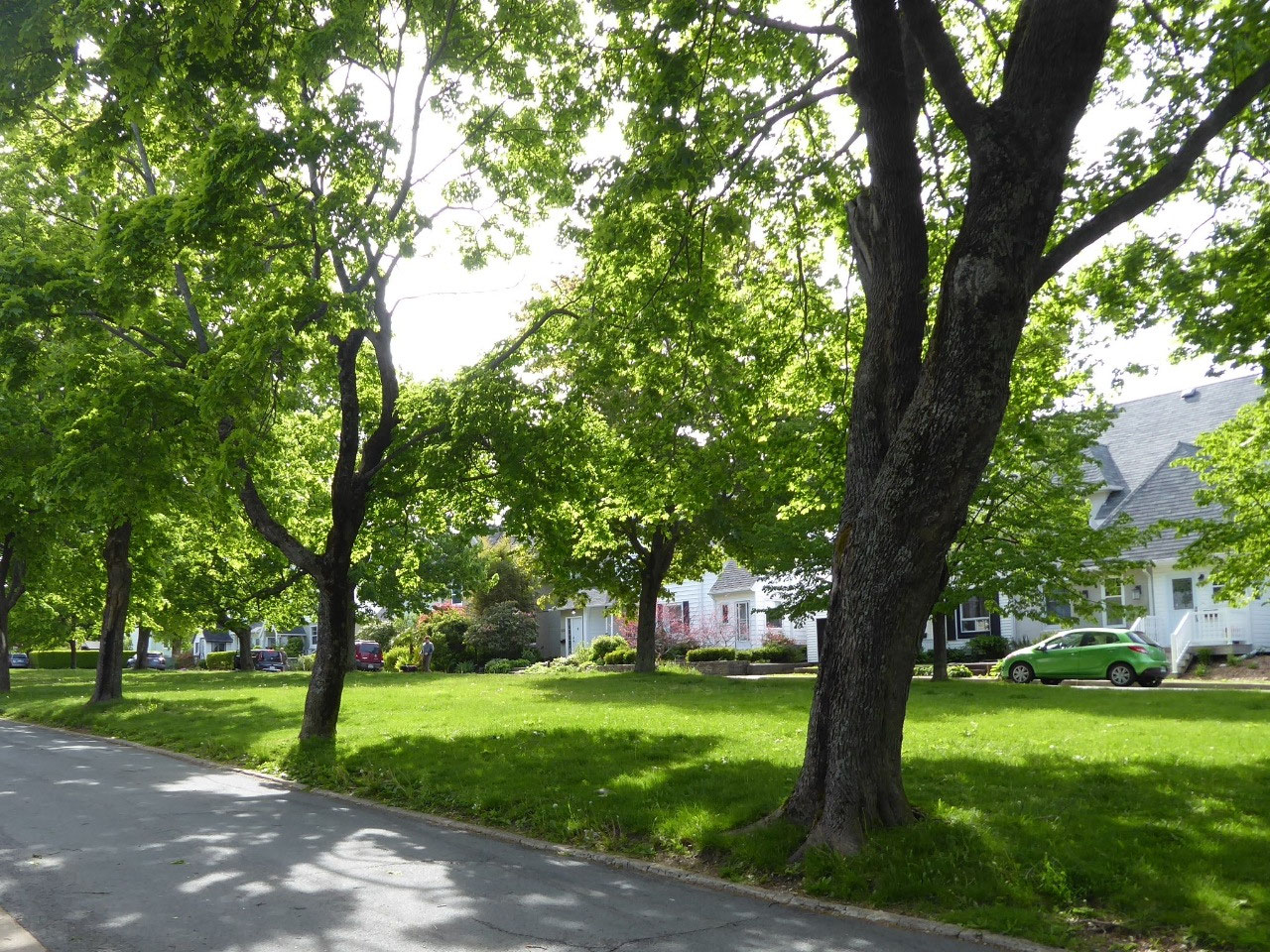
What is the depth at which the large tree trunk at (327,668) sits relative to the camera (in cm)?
1565

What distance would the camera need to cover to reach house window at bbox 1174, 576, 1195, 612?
35719 mm

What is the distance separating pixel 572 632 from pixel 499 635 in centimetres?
1331

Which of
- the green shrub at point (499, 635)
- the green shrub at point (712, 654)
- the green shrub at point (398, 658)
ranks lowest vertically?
the green shrub at point (398, 658)

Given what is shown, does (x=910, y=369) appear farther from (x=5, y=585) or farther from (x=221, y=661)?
(x=221, y=661)

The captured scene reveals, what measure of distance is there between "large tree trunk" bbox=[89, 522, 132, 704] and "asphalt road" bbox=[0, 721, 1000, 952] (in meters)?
14.1

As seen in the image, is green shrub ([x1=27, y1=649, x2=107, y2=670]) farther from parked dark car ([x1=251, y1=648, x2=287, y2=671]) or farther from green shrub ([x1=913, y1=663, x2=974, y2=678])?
green shrub ([x1=913, y1=663, x2=974, y2=678])

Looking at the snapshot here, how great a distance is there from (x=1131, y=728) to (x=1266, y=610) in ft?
69.9

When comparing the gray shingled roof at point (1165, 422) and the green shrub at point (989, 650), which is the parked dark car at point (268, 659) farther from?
the gray shingled roof at point (1165, 422)

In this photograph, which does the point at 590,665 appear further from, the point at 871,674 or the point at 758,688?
the point at 871,674

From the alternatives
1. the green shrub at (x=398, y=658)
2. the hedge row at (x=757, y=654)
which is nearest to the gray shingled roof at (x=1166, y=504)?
the hedge row at (x=757, y=654)

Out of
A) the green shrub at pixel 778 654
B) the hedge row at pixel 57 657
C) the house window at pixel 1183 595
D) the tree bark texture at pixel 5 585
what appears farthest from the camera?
the hedge row at pixel 57 657

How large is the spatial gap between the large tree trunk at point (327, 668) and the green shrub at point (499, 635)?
35167 millimetres

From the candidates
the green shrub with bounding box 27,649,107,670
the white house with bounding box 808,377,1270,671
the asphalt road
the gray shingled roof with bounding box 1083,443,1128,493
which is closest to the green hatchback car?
the white house with bounding box 808,377,1270,671

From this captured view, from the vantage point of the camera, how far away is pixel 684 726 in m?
16.4
